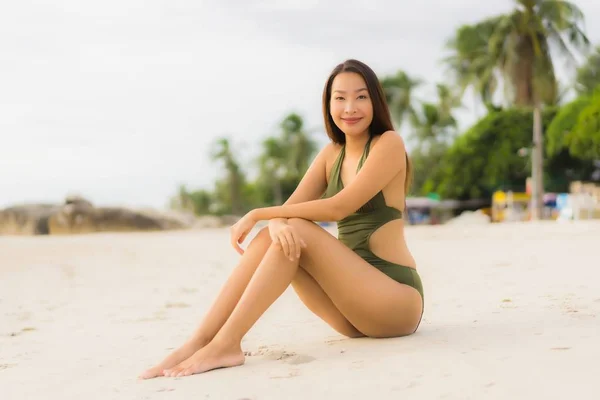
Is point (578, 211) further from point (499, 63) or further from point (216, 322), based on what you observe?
point (216, 322)

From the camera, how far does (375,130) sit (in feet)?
11.6

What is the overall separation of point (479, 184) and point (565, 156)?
4929 mm

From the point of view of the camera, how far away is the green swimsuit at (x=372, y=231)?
3.28 meters

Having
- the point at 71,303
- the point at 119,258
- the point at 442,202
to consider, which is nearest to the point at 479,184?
the point at 442,202

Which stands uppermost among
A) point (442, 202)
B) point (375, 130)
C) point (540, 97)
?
point (540, 97)

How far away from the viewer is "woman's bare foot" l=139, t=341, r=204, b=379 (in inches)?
119

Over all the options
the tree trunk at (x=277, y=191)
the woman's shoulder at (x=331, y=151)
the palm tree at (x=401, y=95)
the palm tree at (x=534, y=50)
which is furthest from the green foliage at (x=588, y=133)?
the tree trunk at (x=277, y=191)

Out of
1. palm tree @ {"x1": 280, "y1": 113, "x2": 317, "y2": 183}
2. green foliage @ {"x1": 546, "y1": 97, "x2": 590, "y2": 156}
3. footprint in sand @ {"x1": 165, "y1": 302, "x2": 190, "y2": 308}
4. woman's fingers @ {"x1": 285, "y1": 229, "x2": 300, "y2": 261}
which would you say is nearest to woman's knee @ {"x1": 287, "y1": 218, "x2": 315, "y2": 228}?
woman's fingers @ {"x1": 285, "y1": 229, "x2": 300, "y2": 261}

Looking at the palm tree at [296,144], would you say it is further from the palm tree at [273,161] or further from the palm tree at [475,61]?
the palm tree at [475,61]

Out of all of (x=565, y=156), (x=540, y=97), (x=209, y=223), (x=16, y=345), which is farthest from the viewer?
(x=565, y=156)

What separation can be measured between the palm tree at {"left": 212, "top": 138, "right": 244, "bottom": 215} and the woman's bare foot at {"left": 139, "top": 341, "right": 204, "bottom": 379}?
52897mm

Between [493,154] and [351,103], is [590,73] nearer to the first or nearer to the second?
[493,154]

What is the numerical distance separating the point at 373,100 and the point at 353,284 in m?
0.96

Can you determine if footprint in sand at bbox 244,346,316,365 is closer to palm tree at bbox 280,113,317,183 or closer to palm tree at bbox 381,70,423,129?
palm tree at bbox 381,70,423,129
